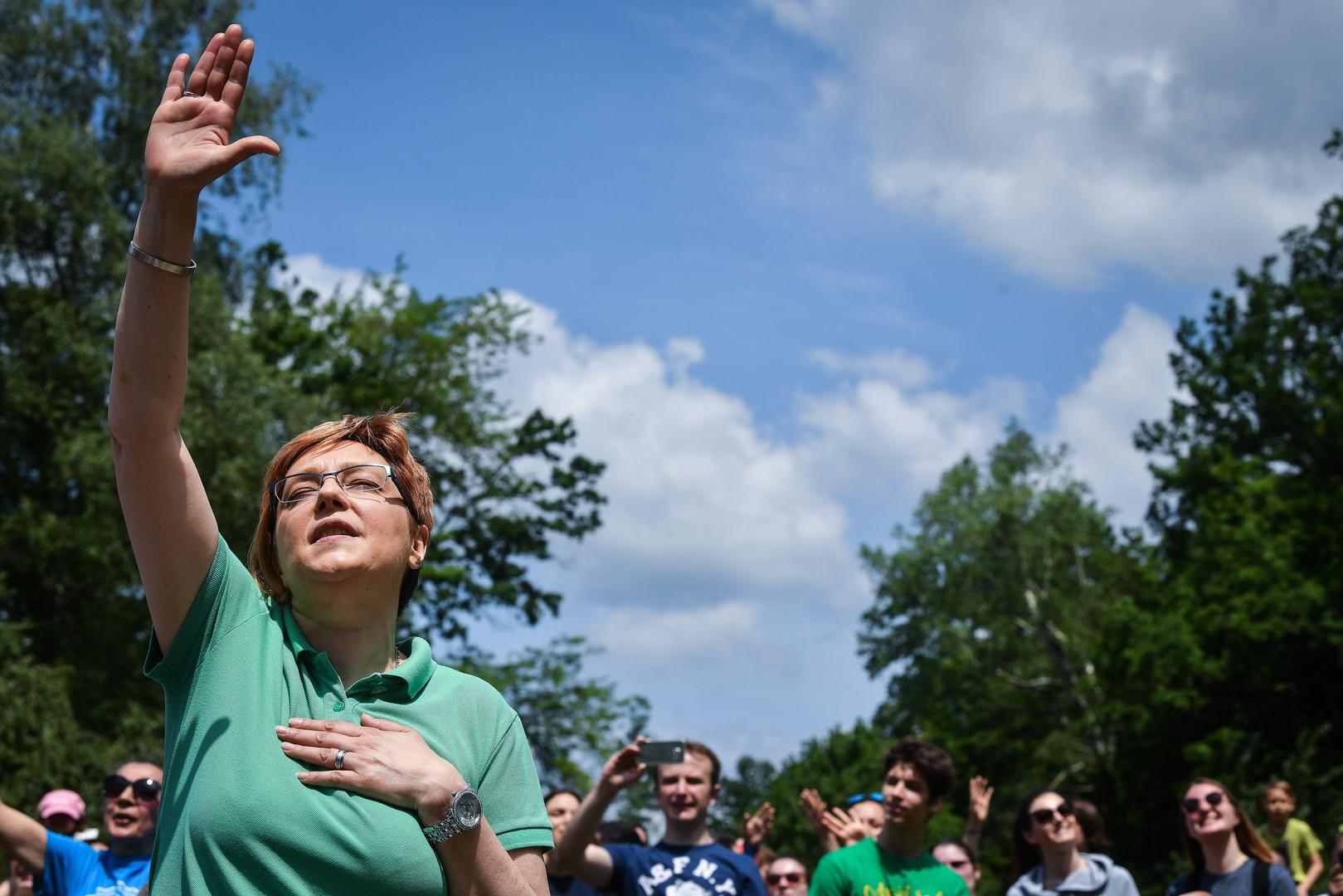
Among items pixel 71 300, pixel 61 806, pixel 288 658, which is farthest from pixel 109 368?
pixel 288 658

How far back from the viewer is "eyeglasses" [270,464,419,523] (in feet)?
8.02

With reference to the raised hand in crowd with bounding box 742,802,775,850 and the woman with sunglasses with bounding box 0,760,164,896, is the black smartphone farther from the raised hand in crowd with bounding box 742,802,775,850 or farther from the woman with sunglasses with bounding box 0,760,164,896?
the raised hand in crowd with bounding box 742,802,775,850

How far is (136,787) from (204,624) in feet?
12.9

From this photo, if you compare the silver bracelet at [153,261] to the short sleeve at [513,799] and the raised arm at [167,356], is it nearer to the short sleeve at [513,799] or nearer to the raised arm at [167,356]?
the raised arm at [167,356]

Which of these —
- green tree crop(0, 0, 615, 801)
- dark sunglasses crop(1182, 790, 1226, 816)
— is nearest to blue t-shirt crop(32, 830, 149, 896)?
dark sunglasses crop(1182, 790, 1226, 816)

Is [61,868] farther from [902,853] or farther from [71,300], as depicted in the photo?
[71,300]

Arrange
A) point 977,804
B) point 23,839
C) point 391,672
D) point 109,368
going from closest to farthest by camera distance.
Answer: point 391,672 < point 23,839 < point 977,804 < point 109,368

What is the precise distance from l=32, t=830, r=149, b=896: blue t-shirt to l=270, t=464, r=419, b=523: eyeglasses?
12.7ft

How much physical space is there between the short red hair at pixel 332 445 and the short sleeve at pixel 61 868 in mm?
3784

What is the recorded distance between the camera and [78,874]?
18.8ft

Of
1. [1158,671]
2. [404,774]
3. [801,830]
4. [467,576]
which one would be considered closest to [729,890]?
[404,774]

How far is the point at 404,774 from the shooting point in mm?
2131

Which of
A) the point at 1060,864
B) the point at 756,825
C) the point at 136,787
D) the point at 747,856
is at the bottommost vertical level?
the point at 1060,864

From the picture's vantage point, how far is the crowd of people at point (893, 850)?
5.98 meters
